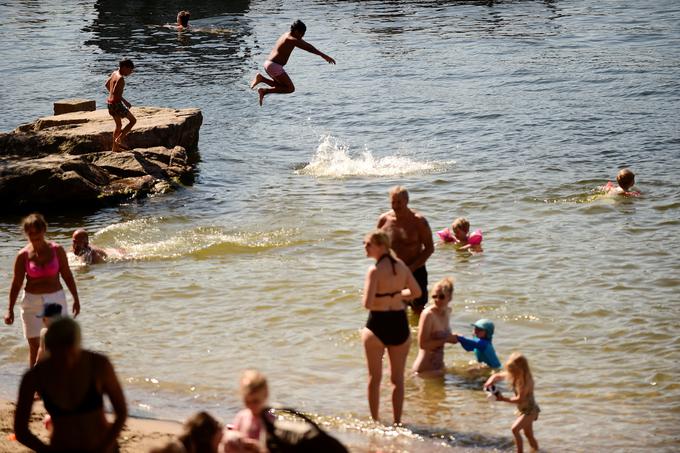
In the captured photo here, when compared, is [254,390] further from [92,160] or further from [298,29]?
[92,160]

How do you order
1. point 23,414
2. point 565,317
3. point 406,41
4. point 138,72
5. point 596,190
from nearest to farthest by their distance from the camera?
point 23,414
point 565,317
point 596,190
point 138,72
point 406,41

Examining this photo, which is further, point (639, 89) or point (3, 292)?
point (639, 89)

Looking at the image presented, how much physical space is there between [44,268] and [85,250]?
5639mm

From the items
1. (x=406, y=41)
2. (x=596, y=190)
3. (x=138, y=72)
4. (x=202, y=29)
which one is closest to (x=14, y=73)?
(x=138, y=72)

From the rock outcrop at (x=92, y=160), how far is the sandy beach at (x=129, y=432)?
9.33 m

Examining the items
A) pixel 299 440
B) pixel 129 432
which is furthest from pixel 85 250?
pixel 299 440

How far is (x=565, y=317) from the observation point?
13227mm

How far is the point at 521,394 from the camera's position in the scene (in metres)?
9.01

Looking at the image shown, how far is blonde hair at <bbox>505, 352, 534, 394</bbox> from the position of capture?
29.0 ft

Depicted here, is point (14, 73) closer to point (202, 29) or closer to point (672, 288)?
point (202, 29)

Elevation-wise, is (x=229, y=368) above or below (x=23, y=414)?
below

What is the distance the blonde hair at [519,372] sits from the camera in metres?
8.85

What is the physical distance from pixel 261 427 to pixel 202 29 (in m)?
34.5

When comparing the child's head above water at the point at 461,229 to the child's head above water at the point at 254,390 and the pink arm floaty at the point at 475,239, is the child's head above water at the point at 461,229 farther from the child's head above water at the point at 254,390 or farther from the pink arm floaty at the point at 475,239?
the child's head above water at the point at 254,390
